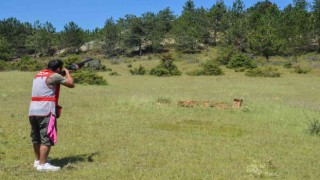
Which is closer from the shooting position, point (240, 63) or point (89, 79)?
point (89, 79)

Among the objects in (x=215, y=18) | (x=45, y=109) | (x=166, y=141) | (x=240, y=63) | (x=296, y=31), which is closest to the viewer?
(x=45, y=109)

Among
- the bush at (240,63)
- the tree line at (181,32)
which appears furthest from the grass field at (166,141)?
the tree line at (181,32)

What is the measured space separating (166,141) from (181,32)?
236ft

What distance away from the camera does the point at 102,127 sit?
45.2ft

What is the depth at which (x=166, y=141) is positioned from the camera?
462 inches

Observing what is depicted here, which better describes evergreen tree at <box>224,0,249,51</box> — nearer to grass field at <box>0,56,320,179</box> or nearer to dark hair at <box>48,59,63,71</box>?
grass field at <box>0,56,320,179</box>

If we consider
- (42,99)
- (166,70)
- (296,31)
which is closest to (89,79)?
(166,70)

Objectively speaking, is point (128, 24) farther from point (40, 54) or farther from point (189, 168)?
point (189, 168)

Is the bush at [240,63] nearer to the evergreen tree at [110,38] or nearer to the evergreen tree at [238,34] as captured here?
the evergreen tree at [238,34]

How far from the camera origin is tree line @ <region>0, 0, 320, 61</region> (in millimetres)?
72312

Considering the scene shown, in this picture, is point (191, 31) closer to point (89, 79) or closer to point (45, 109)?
point (89, 79)

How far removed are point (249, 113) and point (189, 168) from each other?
9399 millimetres

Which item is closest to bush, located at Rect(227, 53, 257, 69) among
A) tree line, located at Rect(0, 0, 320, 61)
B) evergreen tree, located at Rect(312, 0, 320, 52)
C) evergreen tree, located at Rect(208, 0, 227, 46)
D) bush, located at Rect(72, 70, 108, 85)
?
tree line, located at Rect(0, 0, 320, 61)

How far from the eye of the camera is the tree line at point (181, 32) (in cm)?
7231
